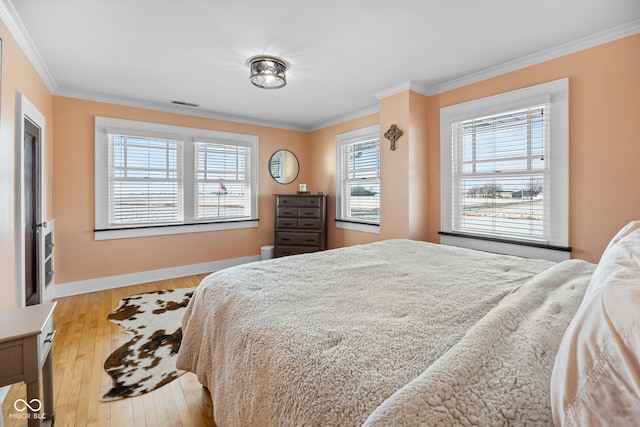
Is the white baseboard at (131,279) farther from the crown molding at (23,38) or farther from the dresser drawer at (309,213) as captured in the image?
the crown molding at (23,38)

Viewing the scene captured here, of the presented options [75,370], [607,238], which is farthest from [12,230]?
[607,238]

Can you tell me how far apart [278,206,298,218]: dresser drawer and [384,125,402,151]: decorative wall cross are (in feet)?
6.49

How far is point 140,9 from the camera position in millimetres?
2121

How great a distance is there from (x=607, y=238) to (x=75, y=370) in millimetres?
4165

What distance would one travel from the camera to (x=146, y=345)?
2516 mm

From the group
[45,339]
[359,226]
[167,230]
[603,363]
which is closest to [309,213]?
[359,226]

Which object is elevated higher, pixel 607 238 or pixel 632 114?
pixel 632 114

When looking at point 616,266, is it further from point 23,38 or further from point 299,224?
point 299,224

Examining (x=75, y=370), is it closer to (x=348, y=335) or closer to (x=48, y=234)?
(x=48, y=234)

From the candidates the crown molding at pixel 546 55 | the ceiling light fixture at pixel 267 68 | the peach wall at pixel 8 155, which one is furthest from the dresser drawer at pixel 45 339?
the crown molding at pixel 546 55

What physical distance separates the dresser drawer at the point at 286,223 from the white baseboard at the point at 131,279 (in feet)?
2.92

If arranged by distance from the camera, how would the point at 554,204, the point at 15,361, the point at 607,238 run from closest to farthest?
the point at 15,361, the point at 607,238, the point at 554,204

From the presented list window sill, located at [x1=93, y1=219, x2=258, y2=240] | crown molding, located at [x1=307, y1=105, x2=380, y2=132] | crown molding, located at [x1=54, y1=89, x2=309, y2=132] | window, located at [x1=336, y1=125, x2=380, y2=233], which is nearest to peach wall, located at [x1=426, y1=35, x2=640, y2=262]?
crown molding, located at [x1=307, y1=105, x2=380, y2=132]

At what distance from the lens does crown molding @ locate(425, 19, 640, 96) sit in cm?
233
